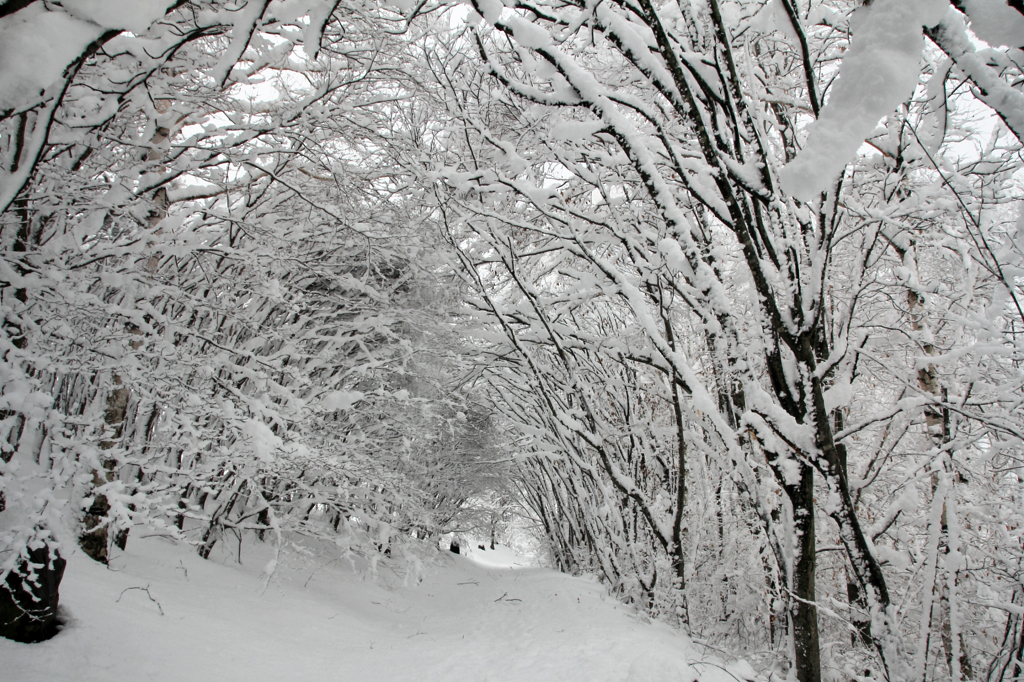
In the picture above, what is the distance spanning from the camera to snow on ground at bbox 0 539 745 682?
112 inches

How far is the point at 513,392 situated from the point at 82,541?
202 inches

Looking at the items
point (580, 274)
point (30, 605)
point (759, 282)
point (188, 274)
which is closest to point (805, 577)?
point (759, 282)

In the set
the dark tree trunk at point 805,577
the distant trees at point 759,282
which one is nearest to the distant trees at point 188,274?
the distant trees at point 759,282

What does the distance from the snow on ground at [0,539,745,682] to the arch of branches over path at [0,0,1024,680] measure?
0.49m

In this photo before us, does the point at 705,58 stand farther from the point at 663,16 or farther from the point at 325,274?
the point at 325,274

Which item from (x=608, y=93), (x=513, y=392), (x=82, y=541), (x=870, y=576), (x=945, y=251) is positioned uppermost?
(x=945, y=251)

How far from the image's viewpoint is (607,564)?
20.8ft

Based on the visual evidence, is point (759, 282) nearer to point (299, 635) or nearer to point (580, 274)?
point (580, 274)

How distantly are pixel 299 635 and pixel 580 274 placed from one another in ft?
14.5

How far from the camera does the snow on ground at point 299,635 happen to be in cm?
284

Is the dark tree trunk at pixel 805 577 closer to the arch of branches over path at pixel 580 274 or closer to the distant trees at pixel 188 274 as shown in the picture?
the arch of branches over path at pixel 580 274

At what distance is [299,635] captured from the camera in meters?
4.52

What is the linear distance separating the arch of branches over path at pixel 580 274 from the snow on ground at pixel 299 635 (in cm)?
49

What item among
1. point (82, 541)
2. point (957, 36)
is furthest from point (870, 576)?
point (82, 541)
